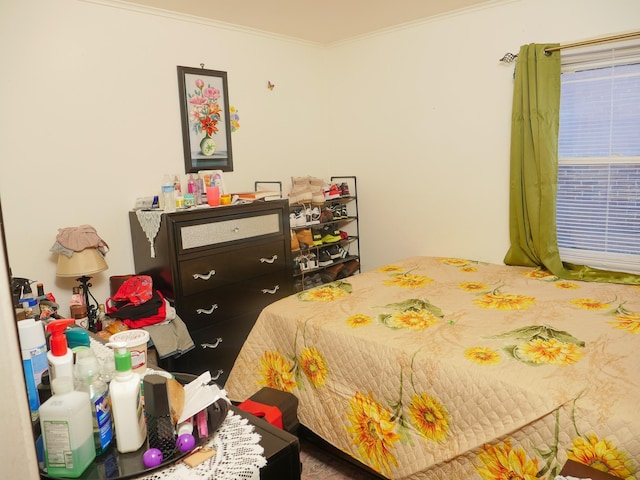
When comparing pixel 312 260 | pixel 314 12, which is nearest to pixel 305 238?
pixel 312 260

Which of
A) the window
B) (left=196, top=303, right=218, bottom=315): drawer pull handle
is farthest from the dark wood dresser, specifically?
the window

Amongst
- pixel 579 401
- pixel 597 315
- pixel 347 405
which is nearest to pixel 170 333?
pixel 347 405

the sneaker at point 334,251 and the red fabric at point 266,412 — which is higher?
the sneaker at point 334,251

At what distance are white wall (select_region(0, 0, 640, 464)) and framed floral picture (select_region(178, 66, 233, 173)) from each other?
66 mm

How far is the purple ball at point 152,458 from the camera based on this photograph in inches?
35.9

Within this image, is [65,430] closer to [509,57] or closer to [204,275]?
[204,275]

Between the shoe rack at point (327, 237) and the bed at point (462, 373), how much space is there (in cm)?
92

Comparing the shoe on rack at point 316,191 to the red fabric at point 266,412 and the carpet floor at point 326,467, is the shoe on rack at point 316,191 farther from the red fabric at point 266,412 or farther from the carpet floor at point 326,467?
the red fabric at point 266,412

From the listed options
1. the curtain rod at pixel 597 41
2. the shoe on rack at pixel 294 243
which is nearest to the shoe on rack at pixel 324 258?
the shoe on rack at pixel 294 243

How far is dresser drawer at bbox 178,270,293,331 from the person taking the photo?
277cm

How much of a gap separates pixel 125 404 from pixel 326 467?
1.57 m

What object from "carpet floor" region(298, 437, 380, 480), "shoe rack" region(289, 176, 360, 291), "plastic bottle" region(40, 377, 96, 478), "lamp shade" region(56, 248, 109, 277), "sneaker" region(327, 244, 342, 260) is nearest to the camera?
"plastic bottle" region(40, 377, 96, 478)

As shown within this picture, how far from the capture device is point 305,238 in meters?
3.60

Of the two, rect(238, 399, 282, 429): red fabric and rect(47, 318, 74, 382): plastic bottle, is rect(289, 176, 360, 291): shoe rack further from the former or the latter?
rect(47, 318, 74, 382): plastic bottle
